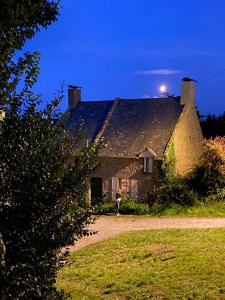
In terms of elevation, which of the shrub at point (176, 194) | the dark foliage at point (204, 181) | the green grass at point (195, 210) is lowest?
the green grass at point (195, 210)

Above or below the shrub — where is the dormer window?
above

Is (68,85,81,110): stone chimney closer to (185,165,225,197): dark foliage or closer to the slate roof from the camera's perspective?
the slate roof

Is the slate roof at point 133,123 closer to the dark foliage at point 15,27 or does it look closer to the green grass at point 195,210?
the green grass at point 195,210

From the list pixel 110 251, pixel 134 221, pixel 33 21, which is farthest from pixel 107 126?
pixel 33 21

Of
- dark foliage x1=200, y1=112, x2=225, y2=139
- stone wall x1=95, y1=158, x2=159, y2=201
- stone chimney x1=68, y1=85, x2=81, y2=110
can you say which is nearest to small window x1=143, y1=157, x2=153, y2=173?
stone wall x1=95, y1=158, x2=159, y2=201

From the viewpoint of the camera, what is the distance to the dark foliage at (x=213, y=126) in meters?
34.3

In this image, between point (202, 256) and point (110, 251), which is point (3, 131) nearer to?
point (202, 256)

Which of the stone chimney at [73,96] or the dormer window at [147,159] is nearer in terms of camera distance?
the dormer window at [147,159]

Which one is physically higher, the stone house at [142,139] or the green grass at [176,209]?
the stone house at [142,139]

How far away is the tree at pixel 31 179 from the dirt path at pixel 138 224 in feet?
40.6

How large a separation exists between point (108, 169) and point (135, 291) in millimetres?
17590

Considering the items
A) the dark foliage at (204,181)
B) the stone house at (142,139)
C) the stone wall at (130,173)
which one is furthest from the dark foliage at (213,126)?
the stone wall at (130,173)

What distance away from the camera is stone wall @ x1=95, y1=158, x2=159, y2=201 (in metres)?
26.5

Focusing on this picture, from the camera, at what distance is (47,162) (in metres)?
5.50
